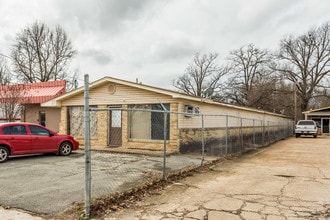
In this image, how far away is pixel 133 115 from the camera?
14.3 metres

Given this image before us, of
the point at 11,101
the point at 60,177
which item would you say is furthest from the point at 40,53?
the point at 60,177

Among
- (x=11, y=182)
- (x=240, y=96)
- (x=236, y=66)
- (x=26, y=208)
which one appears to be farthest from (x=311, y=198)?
(x=236, y=66)

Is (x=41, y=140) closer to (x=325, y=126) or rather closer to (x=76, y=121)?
(x=76, y=121)

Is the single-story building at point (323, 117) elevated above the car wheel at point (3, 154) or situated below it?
above

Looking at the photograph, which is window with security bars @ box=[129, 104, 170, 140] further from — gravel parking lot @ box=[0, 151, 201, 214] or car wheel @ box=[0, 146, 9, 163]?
car wheel @ box=[0, 146, 9, 163]

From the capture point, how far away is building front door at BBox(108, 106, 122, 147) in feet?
48.4

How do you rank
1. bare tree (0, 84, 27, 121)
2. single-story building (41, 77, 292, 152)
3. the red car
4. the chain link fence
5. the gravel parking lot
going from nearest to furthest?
the gravel parking lot
the chain link fence
the red car
single-story building (41, 77, 292, 152)
bare tree (0, 84, 27, 121)

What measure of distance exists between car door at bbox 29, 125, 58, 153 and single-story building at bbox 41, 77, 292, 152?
354 centimetres

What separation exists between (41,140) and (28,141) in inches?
21.4

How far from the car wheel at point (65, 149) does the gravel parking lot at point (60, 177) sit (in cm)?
41

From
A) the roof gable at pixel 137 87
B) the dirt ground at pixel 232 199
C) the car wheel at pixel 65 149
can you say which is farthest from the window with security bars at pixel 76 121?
the dirt ground at pixel 232 199

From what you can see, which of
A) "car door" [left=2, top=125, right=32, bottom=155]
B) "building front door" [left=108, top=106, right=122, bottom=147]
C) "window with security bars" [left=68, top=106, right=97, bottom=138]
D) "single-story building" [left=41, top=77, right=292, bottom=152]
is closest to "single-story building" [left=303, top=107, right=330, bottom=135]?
"single-story building" [left=41, top=77, right=292, bottom=152]

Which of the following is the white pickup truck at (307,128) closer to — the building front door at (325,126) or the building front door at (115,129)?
the building front door at (325,126)

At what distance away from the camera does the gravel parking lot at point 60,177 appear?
18.1 feet
